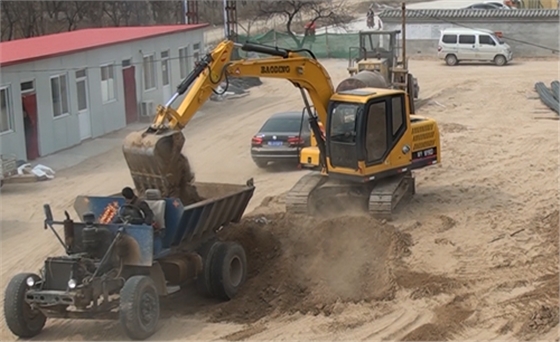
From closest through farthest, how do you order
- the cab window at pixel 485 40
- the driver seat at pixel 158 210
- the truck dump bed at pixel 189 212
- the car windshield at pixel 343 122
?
1. the driver seat at pixel 158 210
2. the truck dump bed at pixel 189 212
3. the car windshield at pixel 343 122
4. the cab window at pixel 485 40

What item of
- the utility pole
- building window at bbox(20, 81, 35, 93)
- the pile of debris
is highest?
the utility pole

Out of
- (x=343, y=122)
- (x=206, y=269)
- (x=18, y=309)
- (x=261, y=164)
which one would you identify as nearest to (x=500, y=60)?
(x=261, y=164)

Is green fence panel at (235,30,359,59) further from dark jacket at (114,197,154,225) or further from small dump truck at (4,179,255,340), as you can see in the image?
dark jacket at (114,197,154,225)

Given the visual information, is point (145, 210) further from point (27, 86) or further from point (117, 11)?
point (117, 11)

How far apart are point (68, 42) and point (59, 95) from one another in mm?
3631

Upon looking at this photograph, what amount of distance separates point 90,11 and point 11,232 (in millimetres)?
33570

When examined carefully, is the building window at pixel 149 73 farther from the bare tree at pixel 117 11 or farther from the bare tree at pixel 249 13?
the bare tree at pixel 249 13

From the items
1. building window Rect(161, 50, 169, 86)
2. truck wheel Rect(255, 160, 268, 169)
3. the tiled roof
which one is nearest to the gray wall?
the tiled roof


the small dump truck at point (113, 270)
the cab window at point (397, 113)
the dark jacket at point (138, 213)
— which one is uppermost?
the cab window at point (397, 113)

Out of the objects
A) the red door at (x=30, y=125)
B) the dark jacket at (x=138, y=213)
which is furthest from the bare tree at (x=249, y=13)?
the dark jacket at (x=138, y=213)

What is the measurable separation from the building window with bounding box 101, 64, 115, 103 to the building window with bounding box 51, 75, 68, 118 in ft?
7.47

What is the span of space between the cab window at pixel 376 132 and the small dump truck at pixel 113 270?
194 inches

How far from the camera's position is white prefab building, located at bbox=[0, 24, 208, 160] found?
87.8 feet

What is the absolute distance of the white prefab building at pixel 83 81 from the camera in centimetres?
2675
